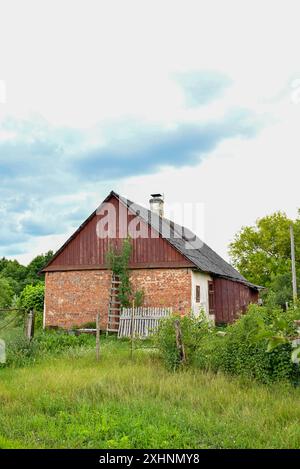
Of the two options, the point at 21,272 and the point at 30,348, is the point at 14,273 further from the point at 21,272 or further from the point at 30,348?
the point at 30,348

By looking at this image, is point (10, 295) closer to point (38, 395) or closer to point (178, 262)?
point (178, 262)

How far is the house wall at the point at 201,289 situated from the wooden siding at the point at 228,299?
5.84ft

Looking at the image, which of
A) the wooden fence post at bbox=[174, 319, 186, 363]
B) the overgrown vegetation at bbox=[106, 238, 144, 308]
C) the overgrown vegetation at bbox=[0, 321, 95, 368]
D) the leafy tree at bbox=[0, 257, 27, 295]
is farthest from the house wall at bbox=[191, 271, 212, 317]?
the leafy tree at bbox=[0, 257, 27, 295]

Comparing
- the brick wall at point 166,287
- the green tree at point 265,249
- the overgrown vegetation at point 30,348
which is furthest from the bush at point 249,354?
the green tree at point 265,249

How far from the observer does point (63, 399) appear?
7.95 meters

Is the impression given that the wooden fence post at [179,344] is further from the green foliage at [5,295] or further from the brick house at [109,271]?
the green foliage at [5,295]

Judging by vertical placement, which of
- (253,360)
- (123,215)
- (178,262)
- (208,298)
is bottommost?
(253,360)

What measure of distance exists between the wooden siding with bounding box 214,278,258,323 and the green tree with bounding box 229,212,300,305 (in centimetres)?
1364

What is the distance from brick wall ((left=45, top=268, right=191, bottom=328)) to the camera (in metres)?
21.0

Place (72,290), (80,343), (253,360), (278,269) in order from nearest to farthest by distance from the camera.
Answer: (253,360), (80,343), (72,290), (278,269)

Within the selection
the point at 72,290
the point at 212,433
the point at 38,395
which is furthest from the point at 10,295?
the point at 212,433

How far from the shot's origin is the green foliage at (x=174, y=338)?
34.8 ft

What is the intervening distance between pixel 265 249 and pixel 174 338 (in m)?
36.5
